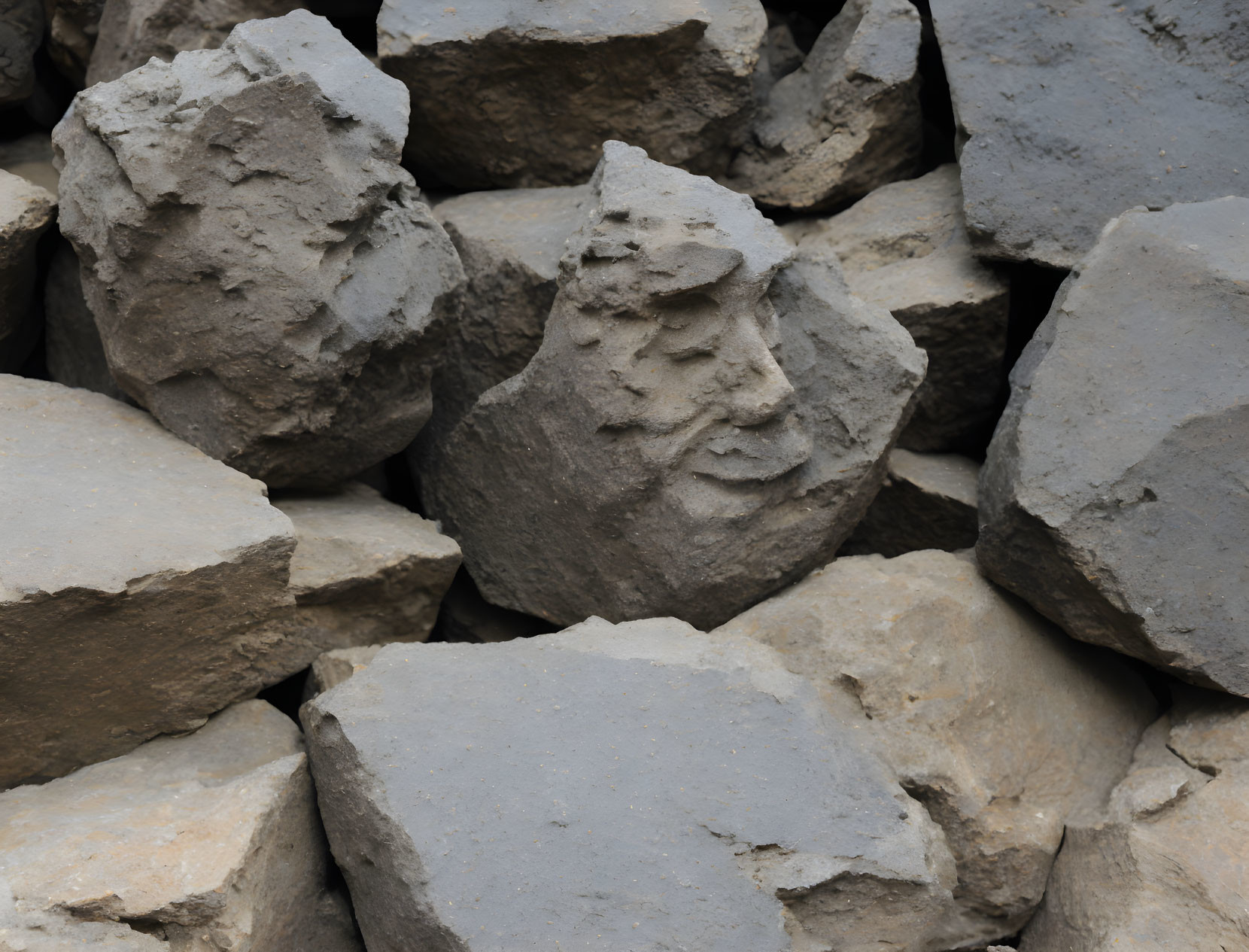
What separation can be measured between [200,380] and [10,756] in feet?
2.21

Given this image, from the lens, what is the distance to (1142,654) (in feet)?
6.62

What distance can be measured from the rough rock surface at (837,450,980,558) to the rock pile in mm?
10

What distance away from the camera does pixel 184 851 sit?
1647 mm

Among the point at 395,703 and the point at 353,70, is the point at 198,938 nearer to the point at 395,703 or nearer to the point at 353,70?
the point at 395,703

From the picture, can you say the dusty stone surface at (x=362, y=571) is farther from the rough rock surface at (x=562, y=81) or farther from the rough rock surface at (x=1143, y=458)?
the rough rock surface at (x=1143, y=458)

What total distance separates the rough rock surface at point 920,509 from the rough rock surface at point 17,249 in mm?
1713

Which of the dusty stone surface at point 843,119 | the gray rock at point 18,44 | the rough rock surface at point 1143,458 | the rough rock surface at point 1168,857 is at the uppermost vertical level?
the gray rock at point 18,44

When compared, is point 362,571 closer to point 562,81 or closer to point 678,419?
point 678,419

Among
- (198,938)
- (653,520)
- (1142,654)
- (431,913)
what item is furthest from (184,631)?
(1142,654)

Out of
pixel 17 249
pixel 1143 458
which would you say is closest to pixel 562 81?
pixel 17 249

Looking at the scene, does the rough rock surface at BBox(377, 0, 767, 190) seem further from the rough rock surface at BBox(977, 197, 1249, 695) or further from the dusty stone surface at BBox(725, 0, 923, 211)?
the rough rock surface at BBox(977, 197, 1249, 695)

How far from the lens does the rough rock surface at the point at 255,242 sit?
1908 mm

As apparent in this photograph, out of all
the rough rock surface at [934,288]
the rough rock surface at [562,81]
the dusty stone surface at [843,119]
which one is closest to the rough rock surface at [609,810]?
the rough rock surface at [934,288]

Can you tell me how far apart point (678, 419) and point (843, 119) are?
1110mm
